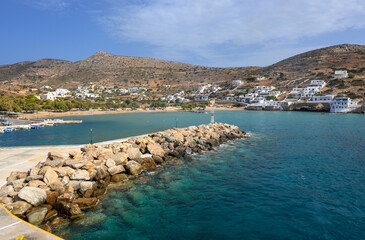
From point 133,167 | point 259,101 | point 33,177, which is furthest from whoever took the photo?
point 259,101

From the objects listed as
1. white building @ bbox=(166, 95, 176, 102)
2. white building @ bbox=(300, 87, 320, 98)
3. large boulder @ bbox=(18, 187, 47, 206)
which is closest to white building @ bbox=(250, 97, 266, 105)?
white building @ bbox=(300, 87, 320, 98)

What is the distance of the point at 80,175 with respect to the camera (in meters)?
12.3

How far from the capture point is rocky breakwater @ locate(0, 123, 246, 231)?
378 inches

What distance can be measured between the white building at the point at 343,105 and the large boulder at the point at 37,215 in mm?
95553

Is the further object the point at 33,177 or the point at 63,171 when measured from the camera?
the point at 63,171

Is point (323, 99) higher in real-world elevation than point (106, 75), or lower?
lower

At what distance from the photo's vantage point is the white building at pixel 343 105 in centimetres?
7938

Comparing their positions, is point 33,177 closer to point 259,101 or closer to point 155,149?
point 155,149

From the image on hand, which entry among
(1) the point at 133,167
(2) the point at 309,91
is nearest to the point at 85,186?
(1) the point at 133,167

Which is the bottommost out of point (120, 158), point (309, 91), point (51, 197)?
point (51, 197)

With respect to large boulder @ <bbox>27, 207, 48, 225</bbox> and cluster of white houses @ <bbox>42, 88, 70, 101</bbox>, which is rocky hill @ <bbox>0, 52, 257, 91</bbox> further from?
large boulder @ <bbox>27, 207, 48, 225</bbox>

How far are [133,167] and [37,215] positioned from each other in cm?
666

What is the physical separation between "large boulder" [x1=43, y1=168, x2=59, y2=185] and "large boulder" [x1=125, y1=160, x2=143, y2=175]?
4448mm

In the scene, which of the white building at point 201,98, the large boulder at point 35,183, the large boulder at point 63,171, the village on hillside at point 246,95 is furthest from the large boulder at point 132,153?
the white building at point 201,98
